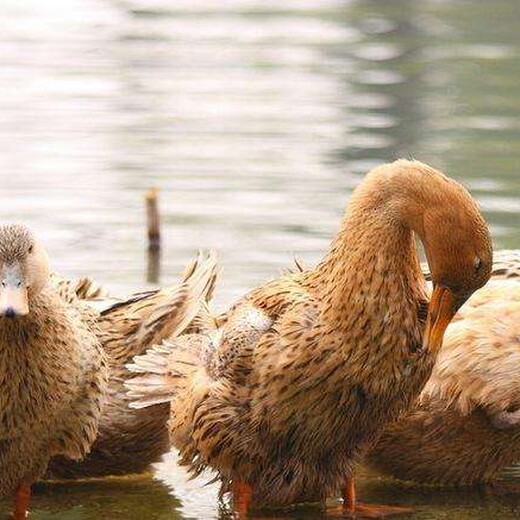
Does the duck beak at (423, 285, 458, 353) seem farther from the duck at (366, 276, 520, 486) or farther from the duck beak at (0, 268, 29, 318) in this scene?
the duck beak at (0, 268, 29, 318)

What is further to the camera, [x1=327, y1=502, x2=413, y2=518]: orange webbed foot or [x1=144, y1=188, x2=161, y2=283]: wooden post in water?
[x1=144, y1=188, x2=161, y2=283]: wooden post in water

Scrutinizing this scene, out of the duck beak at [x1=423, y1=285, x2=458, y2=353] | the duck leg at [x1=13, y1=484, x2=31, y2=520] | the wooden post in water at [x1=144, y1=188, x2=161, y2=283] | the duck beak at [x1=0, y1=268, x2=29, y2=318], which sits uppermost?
the duck beak at [x1=0, y1=268, x2=29, y2=318]

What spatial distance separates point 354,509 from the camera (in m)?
9.41

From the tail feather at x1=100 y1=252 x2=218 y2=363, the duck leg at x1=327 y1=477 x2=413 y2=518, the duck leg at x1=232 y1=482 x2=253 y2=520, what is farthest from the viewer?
the tail feather at x1=100 y1=252 x2=218 y2=363

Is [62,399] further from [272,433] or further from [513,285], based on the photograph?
[513,285]

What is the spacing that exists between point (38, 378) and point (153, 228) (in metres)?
5.14

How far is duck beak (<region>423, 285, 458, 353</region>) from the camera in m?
8.37

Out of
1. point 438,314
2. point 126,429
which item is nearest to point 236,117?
point 126,429

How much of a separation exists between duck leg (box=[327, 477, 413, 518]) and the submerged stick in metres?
4.58

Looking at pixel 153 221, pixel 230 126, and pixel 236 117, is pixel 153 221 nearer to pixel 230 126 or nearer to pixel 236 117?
pixel 230 126

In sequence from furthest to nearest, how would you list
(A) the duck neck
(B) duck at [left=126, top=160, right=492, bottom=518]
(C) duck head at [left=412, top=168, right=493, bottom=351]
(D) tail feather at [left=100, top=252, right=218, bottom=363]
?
1. (D) tail feather at [left=100, top=252, right=218, bottom=363]
2. (A) the duck neck
3. (B) duck at [left=126, top=160, right=492, bottom=518]
4. (C) duck head at [left=412, top=168, right=493, bottom=351]

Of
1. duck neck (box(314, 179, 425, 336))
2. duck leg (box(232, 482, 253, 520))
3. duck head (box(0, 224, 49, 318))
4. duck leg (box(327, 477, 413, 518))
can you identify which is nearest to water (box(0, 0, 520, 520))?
duck leg (box(327, 477, 413, 518))

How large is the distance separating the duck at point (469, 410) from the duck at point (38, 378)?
1623mm

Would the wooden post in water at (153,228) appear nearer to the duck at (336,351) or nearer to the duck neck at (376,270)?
the duck at (336,351)
